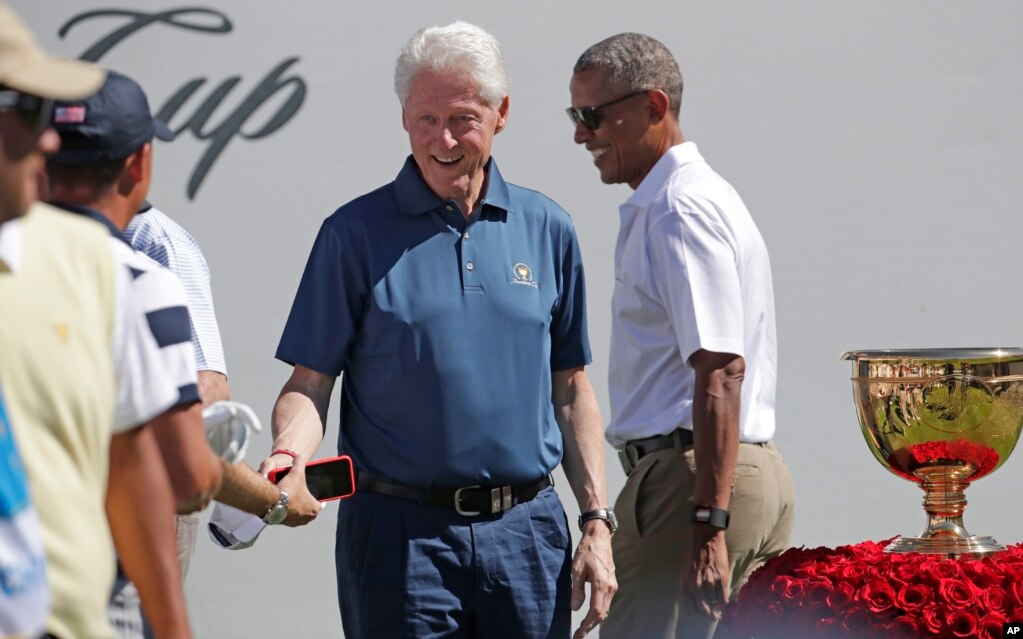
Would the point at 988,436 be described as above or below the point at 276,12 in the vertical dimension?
below

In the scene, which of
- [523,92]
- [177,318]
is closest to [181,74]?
[523,92]

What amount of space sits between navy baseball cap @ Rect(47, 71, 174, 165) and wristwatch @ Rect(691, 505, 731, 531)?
4.58 ft

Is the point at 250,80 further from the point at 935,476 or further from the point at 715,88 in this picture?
the point at 935,476

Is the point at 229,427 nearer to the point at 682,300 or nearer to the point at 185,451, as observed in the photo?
the point at 185,451

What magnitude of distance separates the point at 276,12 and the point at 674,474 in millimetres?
2398

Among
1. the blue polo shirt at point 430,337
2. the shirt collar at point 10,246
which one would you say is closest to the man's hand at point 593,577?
the blue polo shirt at point 430,337

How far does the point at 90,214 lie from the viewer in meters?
1.67

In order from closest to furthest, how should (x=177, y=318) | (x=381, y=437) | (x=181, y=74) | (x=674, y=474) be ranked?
1. (x=177, y=318)
2. (x=381, y=437)
3. (x=674, y=474)
4. (x=181, y=74)

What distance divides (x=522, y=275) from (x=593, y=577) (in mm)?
577

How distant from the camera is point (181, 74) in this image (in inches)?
178

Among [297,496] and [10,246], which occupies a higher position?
[10,246]

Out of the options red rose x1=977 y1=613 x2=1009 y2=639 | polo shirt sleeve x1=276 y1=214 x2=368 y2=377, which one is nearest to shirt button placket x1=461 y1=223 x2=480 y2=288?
polo shirt sleeve x1=276 y1=214 x2=368 y2=377

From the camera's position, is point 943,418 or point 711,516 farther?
point 711,516

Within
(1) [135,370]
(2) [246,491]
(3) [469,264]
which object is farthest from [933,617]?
(1) [135,370]
